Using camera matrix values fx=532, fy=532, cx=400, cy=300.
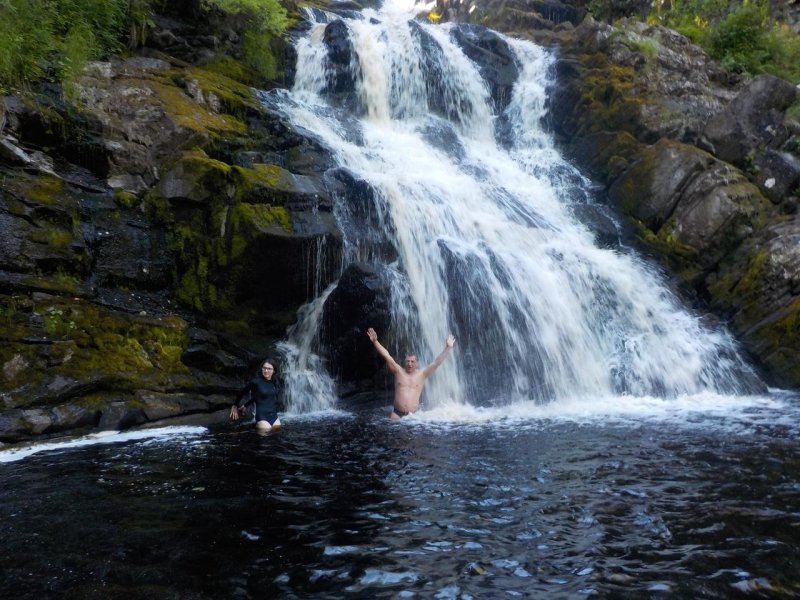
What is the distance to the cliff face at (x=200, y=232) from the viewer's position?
8727 mm

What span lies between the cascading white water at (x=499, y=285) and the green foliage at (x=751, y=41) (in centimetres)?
903

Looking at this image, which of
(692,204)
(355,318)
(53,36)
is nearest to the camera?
(355,318)

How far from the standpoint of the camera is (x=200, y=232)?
431 inches

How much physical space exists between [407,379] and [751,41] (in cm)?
2122

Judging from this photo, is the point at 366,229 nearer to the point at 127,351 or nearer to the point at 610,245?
the point at 127,351

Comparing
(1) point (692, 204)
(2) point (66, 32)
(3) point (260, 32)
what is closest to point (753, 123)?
(1) point (692, 204)

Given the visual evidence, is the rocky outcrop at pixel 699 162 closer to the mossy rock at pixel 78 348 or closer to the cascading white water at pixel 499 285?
the cascading white water at pixel 499 285

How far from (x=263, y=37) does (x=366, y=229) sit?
9628 mm

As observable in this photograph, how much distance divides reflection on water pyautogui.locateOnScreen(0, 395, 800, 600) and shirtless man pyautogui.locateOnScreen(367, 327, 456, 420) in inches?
86.8

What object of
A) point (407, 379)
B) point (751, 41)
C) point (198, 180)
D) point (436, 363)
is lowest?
point (407, 379)

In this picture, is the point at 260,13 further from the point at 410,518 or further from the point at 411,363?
the point at 410,518

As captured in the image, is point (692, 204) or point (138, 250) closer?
point (138, 250)

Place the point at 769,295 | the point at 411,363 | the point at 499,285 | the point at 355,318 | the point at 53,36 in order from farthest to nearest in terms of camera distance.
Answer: the point at 769,295, the point at 499,285, the point at 53,36, the point at 355,318, the point at 411,363

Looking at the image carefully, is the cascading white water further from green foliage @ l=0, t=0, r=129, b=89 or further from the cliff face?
green foliage @ l=0, t=0, r=129, b=89
